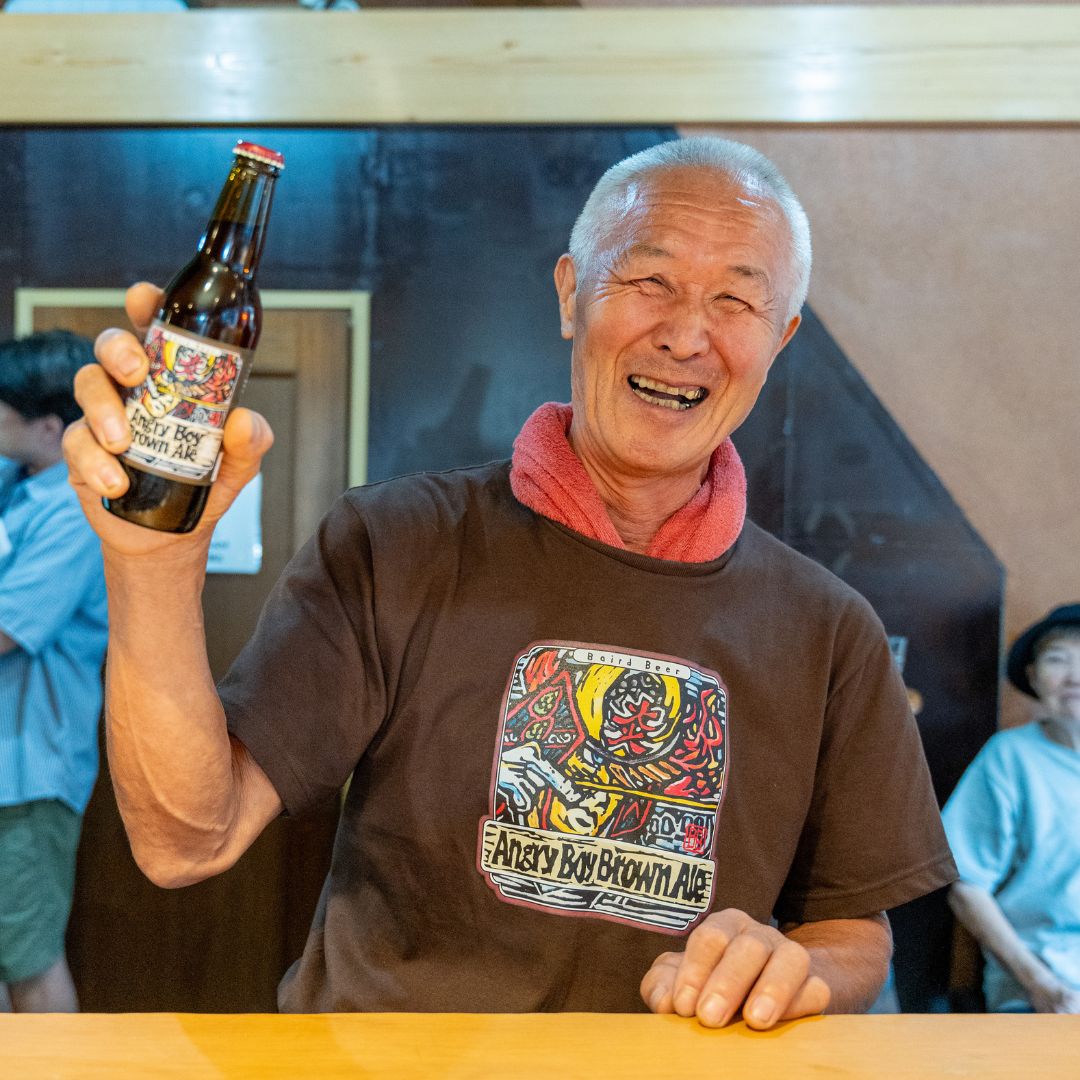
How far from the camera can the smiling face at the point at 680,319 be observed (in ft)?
4.35

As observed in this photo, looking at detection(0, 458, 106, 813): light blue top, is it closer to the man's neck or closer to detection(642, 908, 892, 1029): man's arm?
the man's neck

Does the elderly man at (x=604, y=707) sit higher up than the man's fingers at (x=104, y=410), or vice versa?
the man's fingers at (x=104, y=410)

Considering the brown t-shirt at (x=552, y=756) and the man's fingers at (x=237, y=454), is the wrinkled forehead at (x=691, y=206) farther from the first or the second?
the man's fingers at (x=237, y=454)

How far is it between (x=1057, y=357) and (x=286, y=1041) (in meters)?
2.79

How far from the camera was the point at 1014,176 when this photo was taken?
3.02m

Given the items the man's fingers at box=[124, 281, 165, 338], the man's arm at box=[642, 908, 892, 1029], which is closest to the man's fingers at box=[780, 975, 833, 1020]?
the man's arm at box=[642, 908, 892, 1029]

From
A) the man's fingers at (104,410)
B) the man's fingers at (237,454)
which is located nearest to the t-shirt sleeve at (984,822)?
the man's fingers at (237,454)

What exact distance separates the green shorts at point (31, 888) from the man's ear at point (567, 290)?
1808mm

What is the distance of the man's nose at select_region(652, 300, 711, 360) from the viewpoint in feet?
4.31

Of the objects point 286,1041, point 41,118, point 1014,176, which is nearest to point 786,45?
point 1014,176

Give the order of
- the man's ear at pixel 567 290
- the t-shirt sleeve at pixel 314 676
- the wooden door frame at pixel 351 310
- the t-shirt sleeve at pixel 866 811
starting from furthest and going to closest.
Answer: the wooden door frame at pixel 351 310 → the man's ear at pixel 567 290 → the t-shirt sleeve at pixel 866 811 → the t-shirt sleeve at pixel 314 676

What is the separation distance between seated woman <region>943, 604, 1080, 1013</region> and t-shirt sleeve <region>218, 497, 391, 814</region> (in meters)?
1.77

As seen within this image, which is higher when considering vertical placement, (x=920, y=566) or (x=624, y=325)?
(x=624, y=325)

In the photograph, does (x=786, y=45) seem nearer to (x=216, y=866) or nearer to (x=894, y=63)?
(x=894, y=63)
